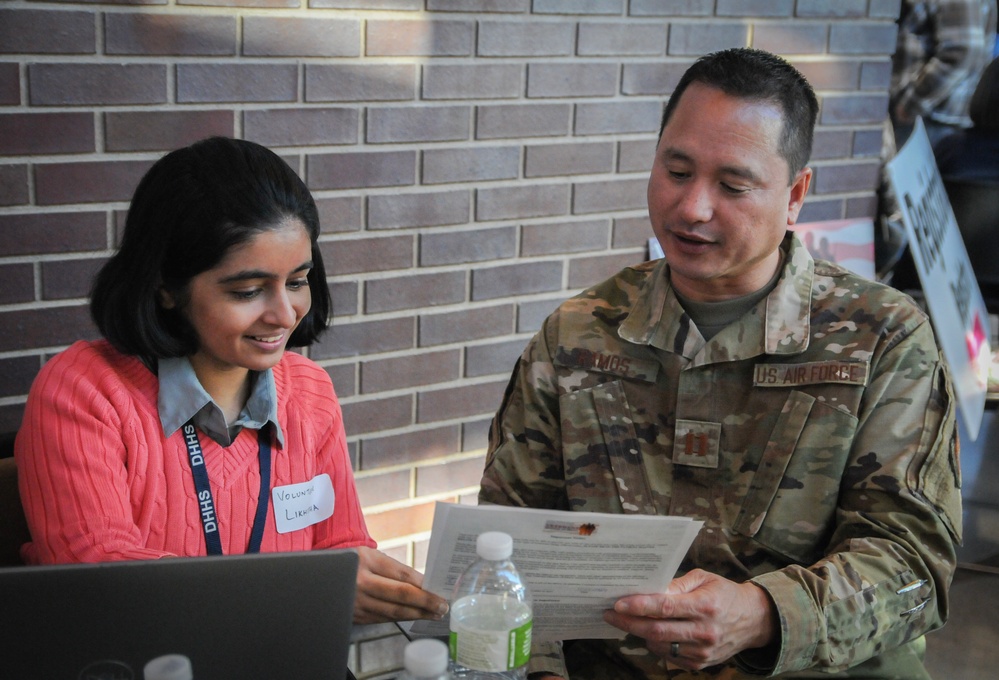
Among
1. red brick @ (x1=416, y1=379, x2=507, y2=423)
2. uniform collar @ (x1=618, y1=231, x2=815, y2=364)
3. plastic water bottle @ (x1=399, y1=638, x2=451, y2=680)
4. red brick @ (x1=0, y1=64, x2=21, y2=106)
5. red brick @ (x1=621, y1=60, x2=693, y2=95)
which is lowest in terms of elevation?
red brick @ (x1=416, y1=379, x2=507, y2=423)

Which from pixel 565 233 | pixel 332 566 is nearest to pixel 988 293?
pixel 565 233

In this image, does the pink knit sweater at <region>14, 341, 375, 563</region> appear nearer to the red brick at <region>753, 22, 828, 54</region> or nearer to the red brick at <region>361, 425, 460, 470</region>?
the red brick at <region>361, 425, 460, 470</region>

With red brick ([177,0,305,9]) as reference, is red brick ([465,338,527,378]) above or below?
below

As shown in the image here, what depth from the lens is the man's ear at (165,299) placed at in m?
1.64

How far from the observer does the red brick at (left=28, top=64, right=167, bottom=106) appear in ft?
6.50

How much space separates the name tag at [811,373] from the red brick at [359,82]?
1.12m

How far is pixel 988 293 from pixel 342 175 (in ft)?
7.22

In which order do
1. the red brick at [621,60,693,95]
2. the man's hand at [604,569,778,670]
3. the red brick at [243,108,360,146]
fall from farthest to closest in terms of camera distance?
1. the red brick at [621,60,693,95]
2. the red brick at [243,108,360,146]
3. the man's hand at [604,569,778,670]

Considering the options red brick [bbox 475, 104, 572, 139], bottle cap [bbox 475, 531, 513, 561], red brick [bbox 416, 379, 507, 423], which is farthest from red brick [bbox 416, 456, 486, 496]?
bottle cap [bbox 475, 531, 513, 561]

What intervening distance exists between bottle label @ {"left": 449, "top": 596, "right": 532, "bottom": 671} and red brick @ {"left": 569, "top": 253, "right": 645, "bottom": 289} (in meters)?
1.72

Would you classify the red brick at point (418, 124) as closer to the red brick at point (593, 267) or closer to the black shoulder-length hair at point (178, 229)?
the red brick at point (593, 267)

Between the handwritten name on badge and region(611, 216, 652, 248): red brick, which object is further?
region(611, 216, 652, 248): red brick

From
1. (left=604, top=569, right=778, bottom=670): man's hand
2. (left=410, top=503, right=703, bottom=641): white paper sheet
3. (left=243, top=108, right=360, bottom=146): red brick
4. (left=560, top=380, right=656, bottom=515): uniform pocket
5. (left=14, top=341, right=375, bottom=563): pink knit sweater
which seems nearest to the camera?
(left=410, top=503, right=703, bottom=641): white paper sheet

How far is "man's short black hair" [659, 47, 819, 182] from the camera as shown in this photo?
168 centimetres
